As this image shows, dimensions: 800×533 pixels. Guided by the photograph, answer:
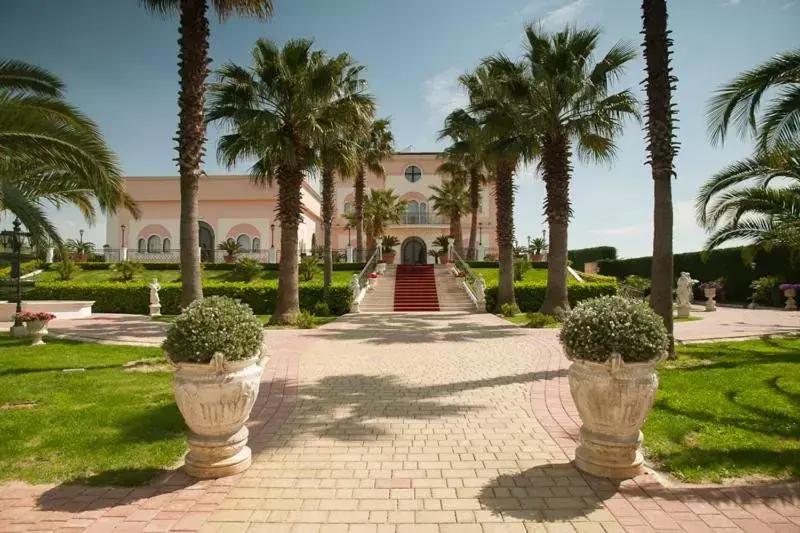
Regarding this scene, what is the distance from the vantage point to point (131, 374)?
805cm

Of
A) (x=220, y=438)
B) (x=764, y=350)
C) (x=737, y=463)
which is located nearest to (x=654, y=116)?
(x=764, y=350)

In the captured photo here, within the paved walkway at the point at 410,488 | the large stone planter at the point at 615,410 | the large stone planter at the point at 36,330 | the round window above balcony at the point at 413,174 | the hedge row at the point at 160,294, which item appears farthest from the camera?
the round window above balcony at the point at 413,174

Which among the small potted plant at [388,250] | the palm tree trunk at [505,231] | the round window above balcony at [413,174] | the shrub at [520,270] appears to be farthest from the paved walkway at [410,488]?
the round window above balcony at [413,174]

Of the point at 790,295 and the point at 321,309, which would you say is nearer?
the point at 321,309

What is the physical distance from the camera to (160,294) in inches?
800

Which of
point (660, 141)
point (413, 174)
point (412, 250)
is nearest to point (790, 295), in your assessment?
point (660, 141)

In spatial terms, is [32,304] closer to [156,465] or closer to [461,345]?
[461,345]

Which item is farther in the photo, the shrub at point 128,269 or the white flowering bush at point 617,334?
the shrub at point 128,269

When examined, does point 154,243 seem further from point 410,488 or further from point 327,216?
point 410,488

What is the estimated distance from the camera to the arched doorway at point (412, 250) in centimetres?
4212

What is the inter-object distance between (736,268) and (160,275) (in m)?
30.4

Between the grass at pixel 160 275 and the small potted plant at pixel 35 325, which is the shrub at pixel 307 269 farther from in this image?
the small potted plant at pixel 35 325

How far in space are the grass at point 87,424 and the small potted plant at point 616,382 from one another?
3703 mm

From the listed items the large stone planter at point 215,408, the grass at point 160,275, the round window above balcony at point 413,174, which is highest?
the round window above balcony at point 413,174
